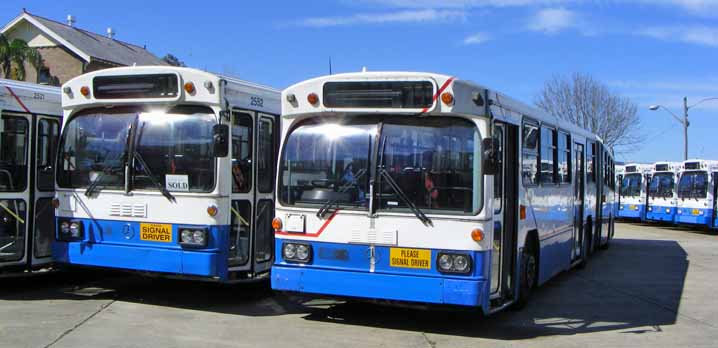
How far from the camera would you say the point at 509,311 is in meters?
9.59

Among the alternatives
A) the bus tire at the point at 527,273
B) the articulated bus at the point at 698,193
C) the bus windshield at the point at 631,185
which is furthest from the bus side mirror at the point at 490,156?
the bus windshield at the point at 631,185

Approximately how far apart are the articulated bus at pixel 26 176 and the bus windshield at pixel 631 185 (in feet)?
91.6

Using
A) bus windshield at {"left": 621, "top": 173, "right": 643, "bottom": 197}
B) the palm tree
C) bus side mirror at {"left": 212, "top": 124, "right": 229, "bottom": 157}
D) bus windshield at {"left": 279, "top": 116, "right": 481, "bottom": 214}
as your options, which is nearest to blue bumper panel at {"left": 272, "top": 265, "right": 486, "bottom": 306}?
bus windshield at {"left": 279, "top": 116, "right": 481, "bottom": 214}

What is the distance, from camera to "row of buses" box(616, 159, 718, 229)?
88.3 feet

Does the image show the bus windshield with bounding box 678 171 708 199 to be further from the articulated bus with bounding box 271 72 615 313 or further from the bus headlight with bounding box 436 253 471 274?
the bus headlight with bounding box 436 253 471 274

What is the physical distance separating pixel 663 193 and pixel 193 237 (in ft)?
84.3

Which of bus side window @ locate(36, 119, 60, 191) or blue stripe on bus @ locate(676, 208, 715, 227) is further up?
bus side window @ locate(36, 119, 60, 191)

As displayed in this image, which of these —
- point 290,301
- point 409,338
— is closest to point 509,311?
point 409,338

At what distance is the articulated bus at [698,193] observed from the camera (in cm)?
2677

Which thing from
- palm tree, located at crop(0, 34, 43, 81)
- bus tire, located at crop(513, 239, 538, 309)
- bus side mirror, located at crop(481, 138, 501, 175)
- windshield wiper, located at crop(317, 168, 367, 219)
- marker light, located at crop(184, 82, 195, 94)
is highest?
palm tree, located at crop(0, 34, 43, 81)

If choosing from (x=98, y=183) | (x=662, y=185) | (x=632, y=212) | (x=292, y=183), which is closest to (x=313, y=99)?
(x=292, y=183)

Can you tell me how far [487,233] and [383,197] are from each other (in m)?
1.13

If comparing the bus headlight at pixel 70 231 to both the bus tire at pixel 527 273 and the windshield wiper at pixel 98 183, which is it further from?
the bus tire at pixel 527 273

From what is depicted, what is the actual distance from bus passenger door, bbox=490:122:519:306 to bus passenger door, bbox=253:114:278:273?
123 inches
